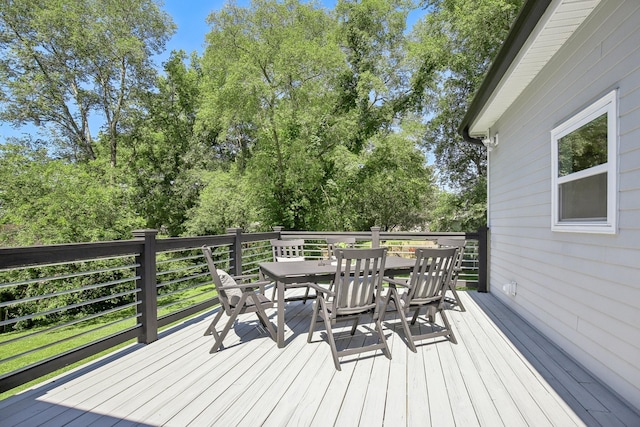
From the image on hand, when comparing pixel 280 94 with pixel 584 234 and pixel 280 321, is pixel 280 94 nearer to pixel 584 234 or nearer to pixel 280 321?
pixel 280 321

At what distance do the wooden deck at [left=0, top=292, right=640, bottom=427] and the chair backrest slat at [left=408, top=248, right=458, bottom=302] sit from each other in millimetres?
526

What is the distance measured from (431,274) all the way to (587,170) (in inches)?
64.0

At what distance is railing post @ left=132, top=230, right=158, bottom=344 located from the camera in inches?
142

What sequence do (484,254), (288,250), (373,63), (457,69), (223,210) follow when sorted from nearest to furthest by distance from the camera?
(288,250)
(484,254)
(457,69)
(223,210)
(373,63)

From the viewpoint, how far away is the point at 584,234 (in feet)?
9.68

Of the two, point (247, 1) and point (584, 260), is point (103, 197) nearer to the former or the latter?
point (247, 1)

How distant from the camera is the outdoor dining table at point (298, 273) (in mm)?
3582

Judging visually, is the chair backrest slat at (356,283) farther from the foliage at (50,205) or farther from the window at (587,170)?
the foliage at (50,205)

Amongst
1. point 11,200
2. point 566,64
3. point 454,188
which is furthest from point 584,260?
point 11,200

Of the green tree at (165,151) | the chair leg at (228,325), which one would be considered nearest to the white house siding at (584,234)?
the chair leg at (228,325)

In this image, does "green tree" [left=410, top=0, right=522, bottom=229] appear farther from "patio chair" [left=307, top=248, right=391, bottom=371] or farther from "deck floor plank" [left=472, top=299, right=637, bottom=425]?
"patio chair" [left=307, top=248, right=391, bottom=371]

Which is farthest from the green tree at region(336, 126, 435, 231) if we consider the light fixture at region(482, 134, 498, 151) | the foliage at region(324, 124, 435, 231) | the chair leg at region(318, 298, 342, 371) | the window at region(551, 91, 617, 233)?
the chair leg at region(318, 298, 342, 371)

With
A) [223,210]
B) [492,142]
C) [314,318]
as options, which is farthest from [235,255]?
[223,210]

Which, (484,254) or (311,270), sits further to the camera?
(484,254)
